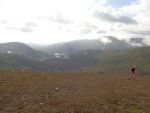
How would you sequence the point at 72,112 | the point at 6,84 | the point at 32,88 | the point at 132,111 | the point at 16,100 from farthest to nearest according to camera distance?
the point at 6,84, the point at 32,88, the point at 16,100, the point at 132,111, the point at 72,112

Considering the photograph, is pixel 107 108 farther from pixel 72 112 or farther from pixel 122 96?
pixel 122 96

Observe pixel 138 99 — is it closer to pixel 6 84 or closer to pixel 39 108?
pixel 39 108

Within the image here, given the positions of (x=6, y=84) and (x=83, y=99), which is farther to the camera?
(x=6, y=84)

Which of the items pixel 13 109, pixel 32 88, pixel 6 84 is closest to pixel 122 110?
pixel 13 109

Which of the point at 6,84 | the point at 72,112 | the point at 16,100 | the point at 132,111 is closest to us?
the point at 72,112

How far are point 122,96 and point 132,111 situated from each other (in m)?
7.09

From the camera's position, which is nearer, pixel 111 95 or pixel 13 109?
pixel 13 109

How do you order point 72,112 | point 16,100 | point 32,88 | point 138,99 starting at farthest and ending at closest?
point 32,88 < point 138,99 < point 16,100 < point 72,112

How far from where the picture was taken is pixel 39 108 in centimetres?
2556

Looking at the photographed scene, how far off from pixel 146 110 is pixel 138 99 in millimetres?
5627

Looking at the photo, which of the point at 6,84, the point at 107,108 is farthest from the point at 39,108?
the point at 6,84

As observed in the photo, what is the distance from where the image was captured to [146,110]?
89.7 feet

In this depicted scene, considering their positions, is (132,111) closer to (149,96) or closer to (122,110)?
(122,110)

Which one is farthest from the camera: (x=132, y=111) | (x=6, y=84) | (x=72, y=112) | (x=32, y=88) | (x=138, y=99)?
(x=6, y=84)
